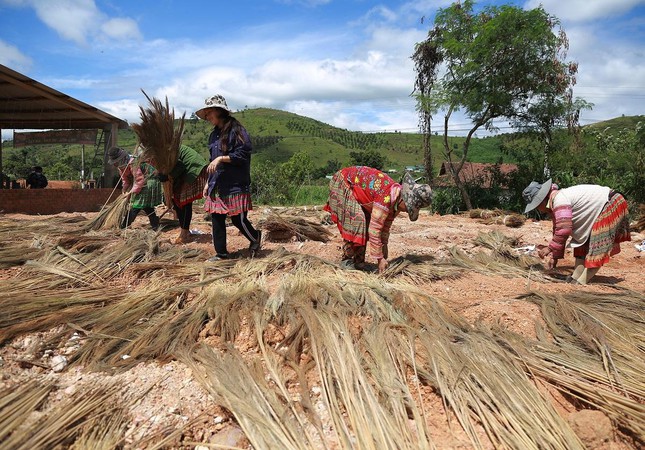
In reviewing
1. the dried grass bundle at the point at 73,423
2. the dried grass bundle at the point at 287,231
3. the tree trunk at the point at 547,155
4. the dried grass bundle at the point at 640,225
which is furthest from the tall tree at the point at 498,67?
the dried grass bundle at the point at 73,423

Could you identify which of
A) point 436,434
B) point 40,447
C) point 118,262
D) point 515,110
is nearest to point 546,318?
point 436,434

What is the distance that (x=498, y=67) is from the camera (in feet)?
32.9

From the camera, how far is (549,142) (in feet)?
35.6

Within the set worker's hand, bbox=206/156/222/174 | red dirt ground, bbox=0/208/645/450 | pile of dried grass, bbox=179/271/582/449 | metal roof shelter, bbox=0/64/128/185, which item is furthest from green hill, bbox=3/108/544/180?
pile of dried grass, bbox=179/271/582/449

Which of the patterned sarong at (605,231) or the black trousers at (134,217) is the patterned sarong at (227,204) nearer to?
the black trousers at (134,217)

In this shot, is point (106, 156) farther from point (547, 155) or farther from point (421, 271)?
point (547, 155)

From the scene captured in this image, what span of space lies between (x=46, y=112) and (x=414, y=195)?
31.1 ft

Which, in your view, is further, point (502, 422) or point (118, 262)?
point (118, 262)

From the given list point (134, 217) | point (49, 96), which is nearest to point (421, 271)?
point (134, 217)

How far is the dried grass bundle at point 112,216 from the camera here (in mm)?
4672

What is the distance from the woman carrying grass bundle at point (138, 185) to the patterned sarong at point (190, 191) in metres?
0.57

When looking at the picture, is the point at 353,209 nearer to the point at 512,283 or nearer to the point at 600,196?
the point at 512,283

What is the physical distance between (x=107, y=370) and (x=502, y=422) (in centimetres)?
152

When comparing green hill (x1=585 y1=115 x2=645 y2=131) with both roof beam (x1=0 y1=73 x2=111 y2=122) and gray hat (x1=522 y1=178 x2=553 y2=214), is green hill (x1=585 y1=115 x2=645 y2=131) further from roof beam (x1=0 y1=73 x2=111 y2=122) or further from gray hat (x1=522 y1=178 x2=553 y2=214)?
roof beam (x1=0 y1=73 x2=111 y2=122)
